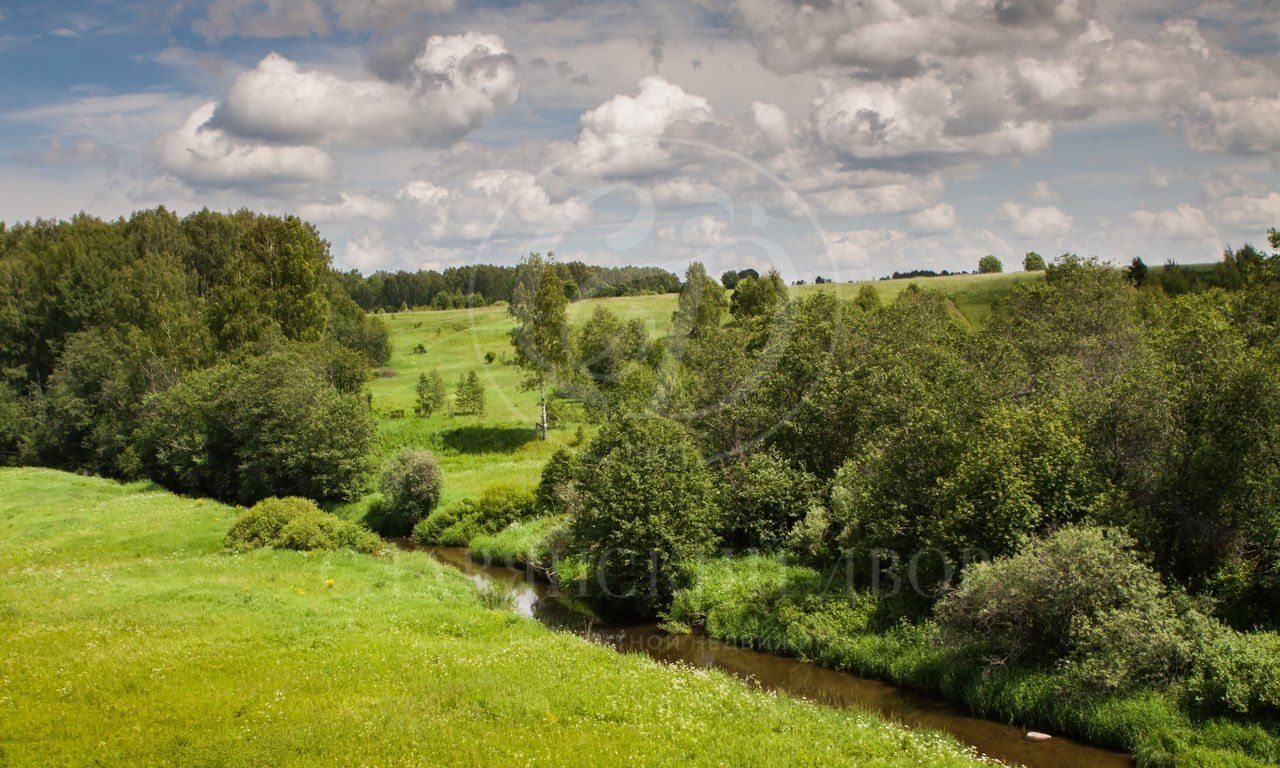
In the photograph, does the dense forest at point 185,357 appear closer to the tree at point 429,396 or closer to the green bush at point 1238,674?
the tree at point 429,396

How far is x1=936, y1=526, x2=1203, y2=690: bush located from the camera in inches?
838

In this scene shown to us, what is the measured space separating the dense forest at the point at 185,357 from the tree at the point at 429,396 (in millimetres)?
6605

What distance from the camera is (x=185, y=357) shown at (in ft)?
240

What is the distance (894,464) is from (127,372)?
7333 cm

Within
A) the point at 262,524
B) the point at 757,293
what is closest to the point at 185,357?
the point at 262,524

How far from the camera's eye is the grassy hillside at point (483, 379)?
63.7 m

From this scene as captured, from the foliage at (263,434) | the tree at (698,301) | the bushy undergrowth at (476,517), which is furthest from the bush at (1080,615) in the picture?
the tree at (698,301)

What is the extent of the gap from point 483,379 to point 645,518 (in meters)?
68.8

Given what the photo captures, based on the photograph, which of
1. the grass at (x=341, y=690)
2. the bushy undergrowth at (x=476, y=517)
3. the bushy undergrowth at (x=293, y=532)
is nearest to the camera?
the grass at (x=341, y=690)

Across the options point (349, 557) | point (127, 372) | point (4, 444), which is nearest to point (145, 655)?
point (349, 557)

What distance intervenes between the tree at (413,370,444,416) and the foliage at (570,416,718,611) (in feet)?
162

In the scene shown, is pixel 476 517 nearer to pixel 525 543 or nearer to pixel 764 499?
pixel 525 543

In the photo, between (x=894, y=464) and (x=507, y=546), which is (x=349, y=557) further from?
(x=894, y=464)

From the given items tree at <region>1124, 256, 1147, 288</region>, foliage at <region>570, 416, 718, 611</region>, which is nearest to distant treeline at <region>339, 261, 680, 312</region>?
foliage at <region>570, 416, 718, 611</region>
